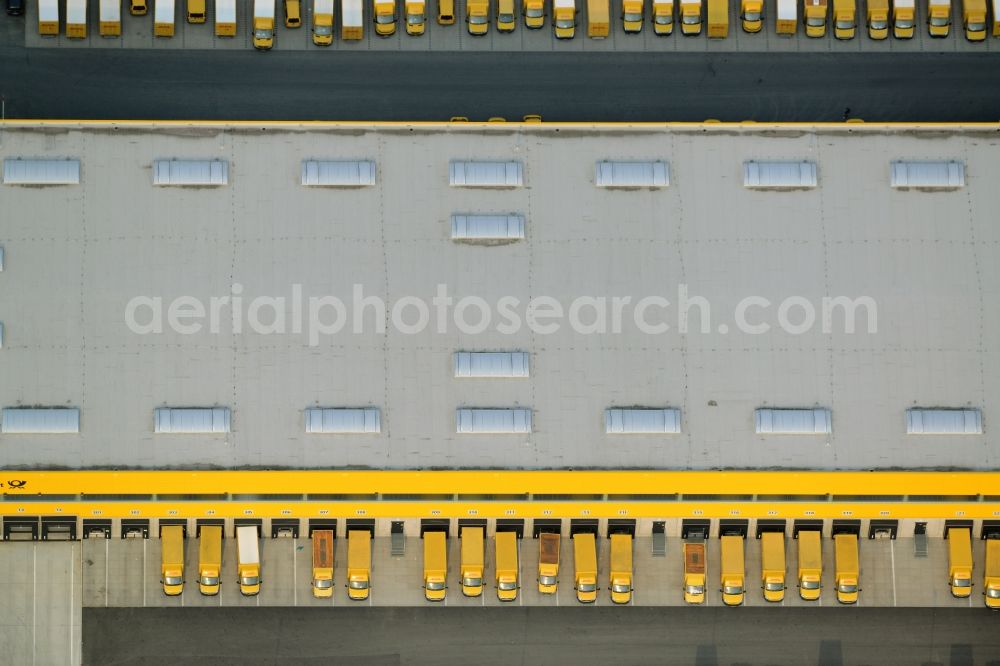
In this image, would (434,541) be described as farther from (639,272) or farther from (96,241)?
(96,241)

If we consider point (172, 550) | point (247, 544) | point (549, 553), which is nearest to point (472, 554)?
point (549, 553)

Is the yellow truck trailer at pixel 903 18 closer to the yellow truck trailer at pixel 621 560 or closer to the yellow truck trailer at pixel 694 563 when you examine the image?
the yellow truck trailer at pixel 694 563

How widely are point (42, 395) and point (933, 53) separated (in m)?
60.4

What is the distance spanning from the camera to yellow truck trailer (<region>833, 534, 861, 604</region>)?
80188 mm

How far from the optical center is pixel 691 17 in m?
83.9

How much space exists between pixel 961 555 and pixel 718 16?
37450mm

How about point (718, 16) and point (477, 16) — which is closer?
point (477, 16)

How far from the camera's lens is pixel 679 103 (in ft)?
279

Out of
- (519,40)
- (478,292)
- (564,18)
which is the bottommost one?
(478,292)

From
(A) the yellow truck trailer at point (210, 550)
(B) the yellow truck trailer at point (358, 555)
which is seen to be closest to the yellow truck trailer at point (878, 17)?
(B) the yellow truck trailer at point (358, 555)

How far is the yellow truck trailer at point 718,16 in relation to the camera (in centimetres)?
8381

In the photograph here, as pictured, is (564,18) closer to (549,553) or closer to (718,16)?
(718,16)

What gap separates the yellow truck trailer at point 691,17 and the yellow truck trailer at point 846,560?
110ft

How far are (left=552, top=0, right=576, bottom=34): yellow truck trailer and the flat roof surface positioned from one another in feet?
32.2
